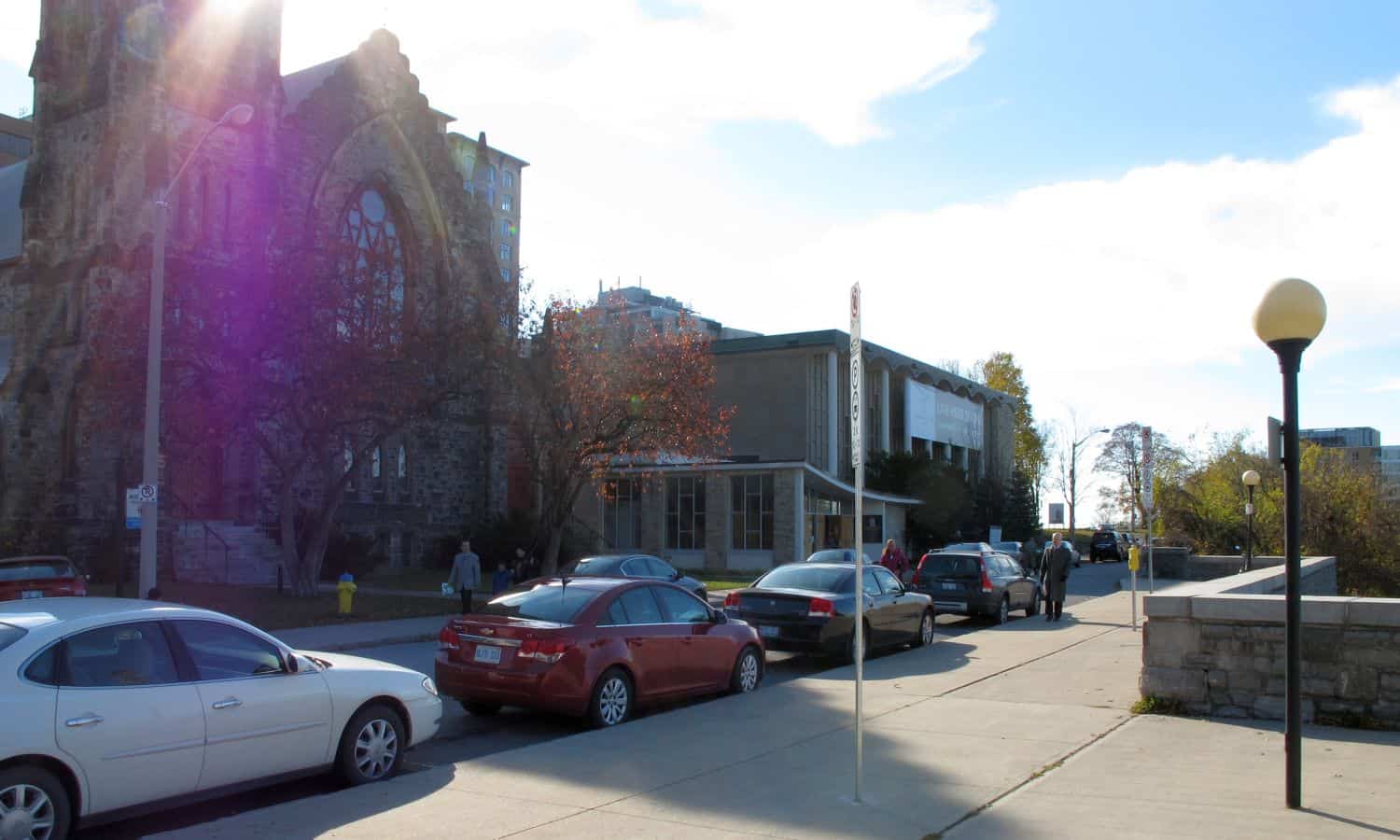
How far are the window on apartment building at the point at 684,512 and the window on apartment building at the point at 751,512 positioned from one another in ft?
4.48

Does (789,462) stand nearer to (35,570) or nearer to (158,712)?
(35,570)

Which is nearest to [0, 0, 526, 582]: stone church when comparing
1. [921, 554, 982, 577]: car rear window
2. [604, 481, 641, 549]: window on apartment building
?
[604, 481, 641, 549]: window on apartment building

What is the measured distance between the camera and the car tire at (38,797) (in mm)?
5719

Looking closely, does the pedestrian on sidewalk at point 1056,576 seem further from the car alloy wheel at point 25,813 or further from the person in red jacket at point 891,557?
the car alloy wheel at point 25,813

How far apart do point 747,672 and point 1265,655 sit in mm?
5147

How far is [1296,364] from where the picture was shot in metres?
6.96

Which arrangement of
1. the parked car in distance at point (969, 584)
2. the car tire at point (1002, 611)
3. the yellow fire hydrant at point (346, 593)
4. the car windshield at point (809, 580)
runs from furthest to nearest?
the yellow fire hydrant at point (346, 593) → the car tire at point (1002, 611) → the parked car in distance at point (969, 584) → the car windshield at point (809, 580)

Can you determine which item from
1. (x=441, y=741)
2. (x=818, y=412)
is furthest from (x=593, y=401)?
(x=441, y=741)

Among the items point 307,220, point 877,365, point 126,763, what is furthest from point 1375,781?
point 877,365

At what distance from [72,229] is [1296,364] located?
36731mm

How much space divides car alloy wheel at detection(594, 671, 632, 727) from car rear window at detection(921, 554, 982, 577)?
12.3 metres

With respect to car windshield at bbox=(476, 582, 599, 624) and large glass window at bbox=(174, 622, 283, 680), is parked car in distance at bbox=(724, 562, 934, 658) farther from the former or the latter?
large glass window at bbox=(174, 622, 283, 680)

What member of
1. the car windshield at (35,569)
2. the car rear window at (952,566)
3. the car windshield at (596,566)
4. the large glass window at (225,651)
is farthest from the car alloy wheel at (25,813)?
the car rear window at (952,566)

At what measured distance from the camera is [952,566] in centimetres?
2130
